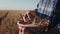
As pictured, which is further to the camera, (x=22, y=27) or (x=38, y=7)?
(x=38, y=7)

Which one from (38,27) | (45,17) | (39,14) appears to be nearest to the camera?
(38,27)

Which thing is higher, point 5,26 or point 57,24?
point 57,24

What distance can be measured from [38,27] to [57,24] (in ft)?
0.44

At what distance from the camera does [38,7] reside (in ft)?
5.90

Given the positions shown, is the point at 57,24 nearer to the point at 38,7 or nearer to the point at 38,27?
the point at 38,27

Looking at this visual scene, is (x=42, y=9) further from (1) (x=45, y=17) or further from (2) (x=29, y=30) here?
(2) (x=29, y=30)

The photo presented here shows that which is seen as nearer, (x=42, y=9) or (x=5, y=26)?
(x=42, y=9)

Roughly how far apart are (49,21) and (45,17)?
0.36 ft

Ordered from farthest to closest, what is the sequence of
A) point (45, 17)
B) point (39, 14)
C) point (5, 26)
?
1. point (5, 26)
2. point (39, 14)
3. point (45, 17)

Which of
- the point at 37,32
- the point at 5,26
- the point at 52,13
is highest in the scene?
the point at 52,13

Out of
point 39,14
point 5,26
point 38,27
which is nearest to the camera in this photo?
point 38,27

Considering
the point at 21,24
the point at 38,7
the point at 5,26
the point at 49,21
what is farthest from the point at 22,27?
the point at 5,26

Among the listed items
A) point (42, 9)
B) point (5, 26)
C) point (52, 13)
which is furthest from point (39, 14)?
point (5, 26)

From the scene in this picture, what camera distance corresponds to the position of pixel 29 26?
Answer: 1.49m
